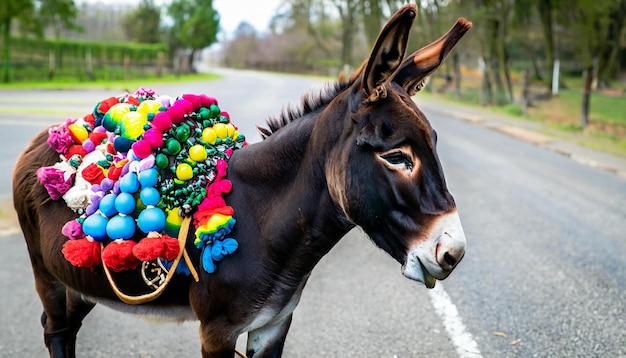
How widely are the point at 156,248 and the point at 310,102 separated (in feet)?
2.78

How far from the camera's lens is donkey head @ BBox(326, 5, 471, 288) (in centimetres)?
176

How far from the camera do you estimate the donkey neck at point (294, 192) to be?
201cm

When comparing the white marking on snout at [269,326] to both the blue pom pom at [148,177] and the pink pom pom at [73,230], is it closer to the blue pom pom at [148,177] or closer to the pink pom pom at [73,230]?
the blue pom pom at [148,177]

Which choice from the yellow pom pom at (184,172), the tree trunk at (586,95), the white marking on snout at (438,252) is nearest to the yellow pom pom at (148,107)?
the yellow pom pom at (184,172)

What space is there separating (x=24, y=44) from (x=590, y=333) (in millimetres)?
32105

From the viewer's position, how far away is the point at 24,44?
2912 centimetres

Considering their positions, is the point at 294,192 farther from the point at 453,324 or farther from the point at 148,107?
the point at 453,324

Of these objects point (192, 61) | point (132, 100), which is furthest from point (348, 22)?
point (132, 100)

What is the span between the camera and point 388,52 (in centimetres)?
174

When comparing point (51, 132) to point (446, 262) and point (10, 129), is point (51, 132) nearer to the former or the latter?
point (446, 262)

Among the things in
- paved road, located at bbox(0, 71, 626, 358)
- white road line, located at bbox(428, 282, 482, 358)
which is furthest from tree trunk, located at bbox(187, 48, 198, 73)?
white road line, located at bbox(428, 282, 482, 358)

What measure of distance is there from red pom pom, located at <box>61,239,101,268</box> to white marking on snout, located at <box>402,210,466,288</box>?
131 cm

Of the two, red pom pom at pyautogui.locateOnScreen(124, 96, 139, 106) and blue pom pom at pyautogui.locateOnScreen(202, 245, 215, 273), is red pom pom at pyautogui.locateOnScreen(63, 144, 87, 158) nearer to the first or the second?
red pom pom at pyautogui.locateOnScreen(124, 96, 139, 106)

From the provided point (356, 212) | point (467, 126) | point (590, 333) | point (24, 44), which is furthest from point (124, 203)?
point (24, 44)
